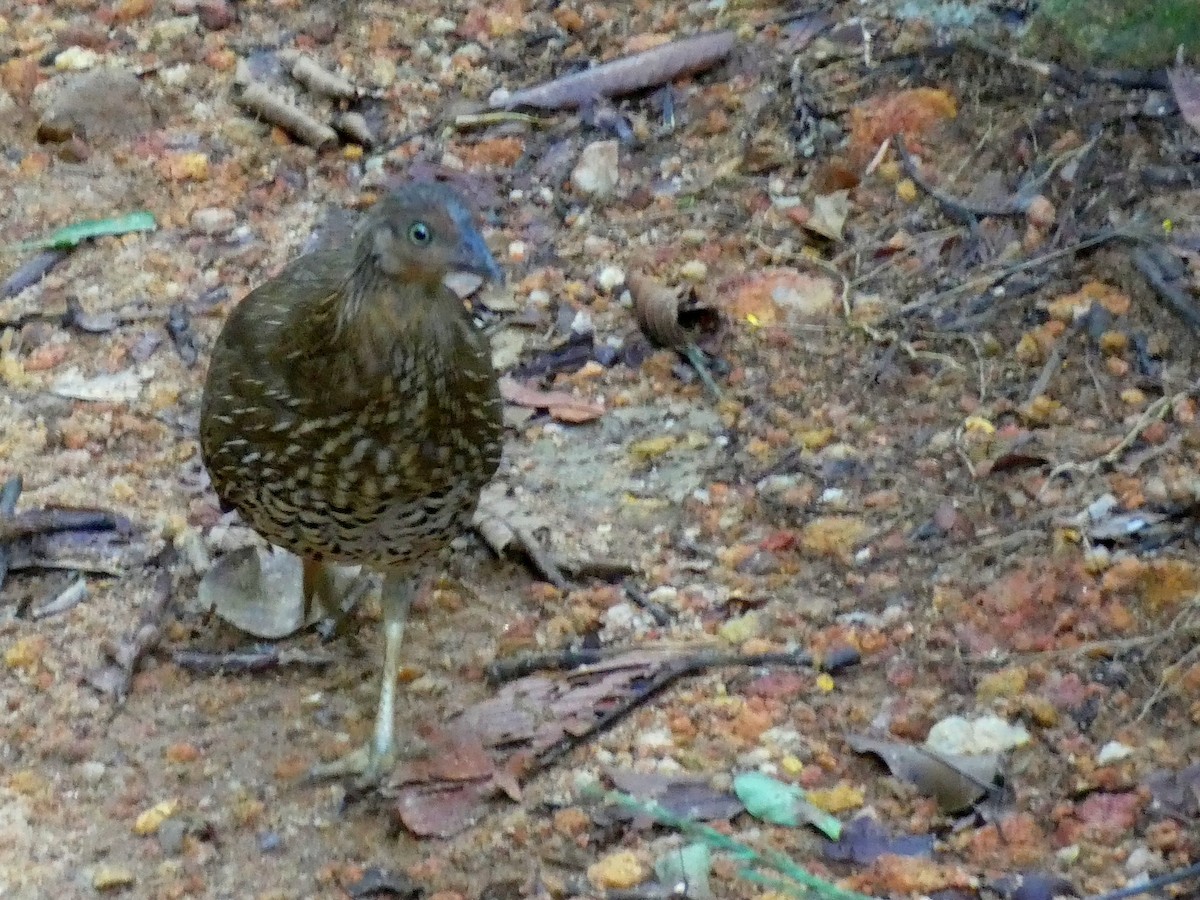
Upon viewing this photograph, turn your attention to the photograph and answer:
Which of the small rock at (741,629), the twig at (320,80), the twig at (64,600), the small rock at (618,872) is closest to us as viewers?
the small rock at (618,872)

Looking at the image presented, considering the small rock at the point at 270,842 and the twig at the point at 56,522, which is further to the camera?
the twig at the point at 56,522

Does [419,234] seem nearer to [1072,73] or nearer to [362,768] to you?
[362,768]

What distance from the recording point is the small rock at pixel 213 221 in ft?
18.8

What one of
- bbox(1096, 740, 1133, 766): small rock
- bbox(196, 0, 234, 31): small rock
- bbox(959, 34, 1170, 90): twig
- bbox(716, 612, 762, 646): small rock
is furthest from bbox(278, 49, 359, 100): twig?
bbox(1096, 740, 1133, 766): small rock

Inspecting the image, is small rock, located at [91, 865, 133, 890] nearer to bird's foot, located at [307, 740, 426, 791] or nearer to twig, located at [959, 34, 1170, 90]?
bird's foot, located at [307, 740, 426, 791]

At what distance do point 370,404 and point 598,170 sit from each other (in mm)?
2262

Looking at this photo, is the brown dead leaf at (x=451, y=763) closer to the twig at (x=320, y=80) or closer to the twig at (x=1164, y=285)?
the twig at (x=1164, y=285)

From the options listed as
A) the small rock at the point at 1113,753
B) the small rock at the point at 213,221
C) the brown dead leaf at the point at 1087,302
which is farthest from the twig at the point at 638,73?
the small rock at the point at 1113,753

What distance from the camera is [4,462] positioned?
4840mm

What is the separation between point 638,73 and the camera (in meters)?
6.07

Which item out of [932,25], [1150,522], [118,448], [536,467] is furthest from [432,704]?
[932,25]

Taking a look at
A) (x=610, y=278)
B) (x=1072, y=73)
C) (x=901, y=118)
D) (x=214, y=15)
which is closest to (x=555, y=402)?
(x=610, y=278)

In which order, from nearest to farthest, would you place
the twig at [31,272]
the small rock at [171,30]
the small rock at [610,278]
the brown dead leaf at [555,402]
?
the brown dead leaf at [555,402] < the small rock at [610,278] < the twig at [31,272] < the small rock at [171,30]

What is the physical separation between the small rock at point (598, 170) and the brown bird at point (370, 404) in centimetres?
177
